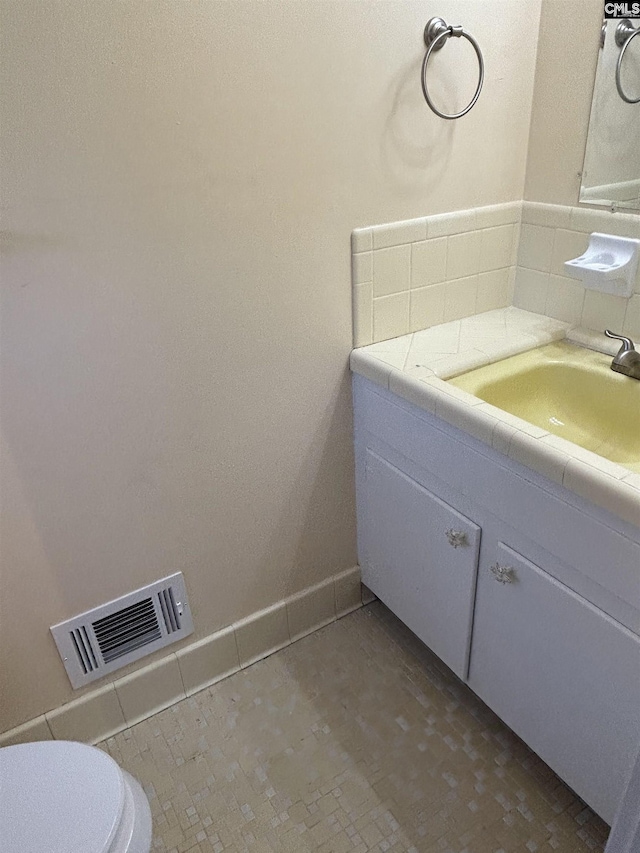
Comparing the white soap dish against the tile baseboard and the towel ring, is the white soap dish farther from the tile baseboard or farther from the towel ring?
the tile baseboard

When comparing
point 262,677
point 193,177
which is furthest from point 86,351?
point 262,677

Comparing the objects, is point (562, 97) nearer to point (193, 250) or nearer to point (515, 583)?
point (193, 250)

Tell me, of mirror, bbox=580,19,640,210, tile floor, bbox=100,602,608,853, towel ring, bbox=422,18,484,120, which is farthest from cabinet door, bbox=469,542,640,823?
towel ring, bbox=422,18,484,120

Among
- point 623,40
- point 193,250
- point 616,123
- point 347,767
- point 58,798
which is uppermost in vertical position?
point 623,40

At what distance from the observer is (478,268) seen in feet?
5.03

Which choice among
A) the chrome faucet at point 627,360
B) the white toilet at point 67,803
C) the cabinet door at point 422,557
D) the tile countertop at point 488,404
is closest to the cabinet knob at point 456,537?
the cabinet door at point 422,557

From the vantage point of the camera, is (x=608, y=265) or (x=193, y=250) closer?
(x=193, y=250)

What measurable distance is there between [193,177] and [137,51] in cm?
21

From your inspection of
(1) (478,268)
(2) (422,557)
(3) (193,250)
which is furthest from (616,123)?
(2) (422,557)

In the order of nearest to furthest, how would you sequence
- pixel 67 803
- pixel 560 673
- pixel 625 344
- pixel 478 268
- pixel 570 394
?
1. pixel 67 803
2. pixel 560 673
3. pixel 625 344
4. pixel 570 394
5. pixel 478 268

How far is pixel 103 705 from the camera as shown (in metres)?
1.45

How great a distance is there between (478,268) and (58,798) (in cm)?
138

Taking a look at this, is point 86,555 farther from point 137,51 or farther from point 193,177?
point 137,51

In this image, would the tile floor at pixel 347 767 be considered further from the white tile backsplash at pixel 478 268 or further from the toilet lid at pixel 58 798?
the white tile backsplash at pixel 478 268
